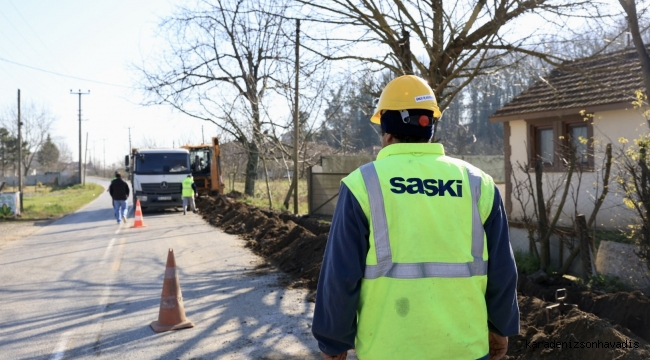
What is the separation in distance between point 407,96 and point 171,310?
525cm

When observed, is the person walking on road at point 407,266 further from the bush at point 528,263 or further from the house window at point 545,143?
the house window at point 545,143

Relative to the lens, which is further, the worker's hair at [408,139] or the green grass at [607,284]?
the green grass at [607,284]

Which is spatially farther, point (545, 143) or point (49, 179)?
point (49, 179)

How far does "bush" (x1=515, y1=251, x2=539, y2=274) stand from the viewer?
902 cm

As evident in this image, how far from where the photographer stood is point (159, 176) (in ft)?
84.1

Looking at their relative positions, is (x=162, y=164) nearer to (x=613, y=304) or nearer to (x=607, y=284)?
(x=607, y=284)

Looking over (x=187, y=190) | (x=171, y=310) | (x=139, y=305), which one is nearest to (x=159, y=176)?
(x=187, y=190)

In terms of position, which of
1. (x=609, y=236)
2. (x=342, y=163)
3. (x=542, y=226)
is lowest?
(x=609, y=236)

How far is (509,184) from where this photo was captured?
17391mm

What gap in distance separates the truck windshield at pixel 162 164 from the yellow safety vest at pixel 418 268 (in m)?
24.4

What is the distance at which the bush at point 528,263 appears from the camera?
9.02 metres

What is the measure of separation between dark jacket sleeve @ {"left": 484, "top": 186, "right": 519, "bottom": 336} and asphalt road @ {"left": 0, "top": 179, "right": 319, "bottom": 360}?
3610 millimetres

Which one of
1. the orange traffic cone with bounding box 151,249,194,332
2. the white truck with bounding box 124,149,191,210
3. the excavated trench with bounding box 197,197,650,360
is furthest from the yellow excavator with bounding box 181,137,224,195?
the orange traffic cone with bounding box 151,249,194,332

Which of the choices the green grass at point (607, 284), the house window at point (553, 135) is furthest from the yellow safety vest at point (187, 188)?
the green grass at point (607, 284)
